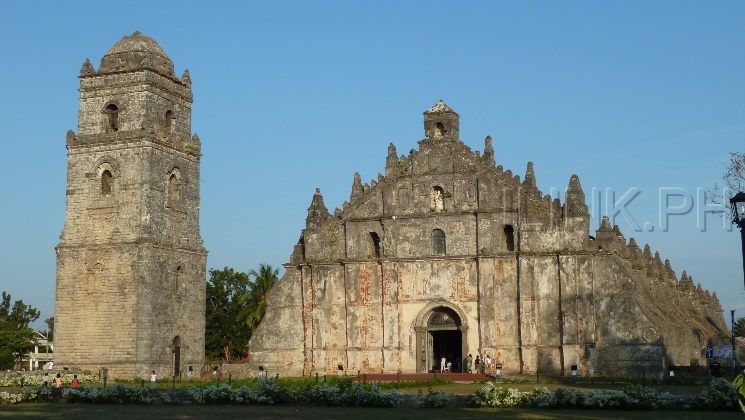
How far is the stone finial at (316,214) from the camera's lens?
163 feet

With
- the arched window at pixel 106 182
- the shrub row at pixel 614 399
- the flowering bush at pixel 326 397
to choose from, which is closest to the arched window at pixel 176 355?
the arched window at pixel 106 182

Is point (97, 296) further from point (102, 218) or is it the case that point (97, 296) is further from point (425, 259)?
point (425, 259)

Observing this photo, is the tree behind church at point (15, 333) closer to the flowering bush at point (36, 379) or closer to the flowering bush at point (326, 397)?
the flowering bush at point (36, 379)

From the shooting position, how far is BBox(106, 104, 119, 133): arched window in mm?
51231

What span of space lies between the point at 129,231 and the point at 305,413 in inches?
1041

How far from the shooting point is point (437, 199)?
158 feet

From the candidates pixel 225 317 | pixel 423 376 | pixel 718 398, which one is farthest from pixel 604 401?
pixel 225 317

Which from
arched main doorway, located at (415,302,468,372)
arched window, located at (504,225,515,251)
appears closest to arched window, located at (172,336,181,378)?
arched main doorway, located at (415,302,468,372)

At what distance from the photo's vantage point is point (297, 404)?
91.9ft

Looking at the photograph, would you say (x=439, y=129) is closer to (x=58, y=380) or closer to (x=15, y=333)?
(x=58, y=380)

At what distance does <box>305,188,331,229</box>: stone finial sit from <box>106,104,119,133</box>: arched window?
10.1 meters

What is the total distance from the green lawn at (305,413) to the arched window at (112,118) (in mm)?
25417

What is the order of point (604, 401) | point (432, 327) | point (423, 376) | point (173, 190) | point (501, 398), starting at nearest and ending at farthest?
point (604, 401) < point (501, 398) < point (423, 376) < point (432, 327) < point (173, 190)

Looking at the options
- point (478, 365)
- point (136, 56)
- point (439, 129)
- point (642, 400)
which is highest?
point (136, 56)
